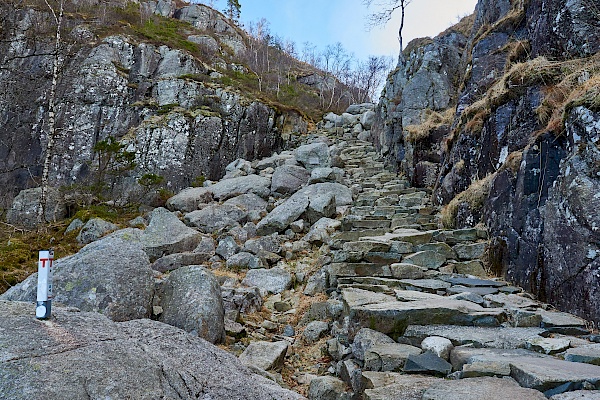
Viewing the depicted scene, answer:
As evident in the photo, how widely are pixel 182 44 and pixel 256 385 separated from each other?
90.3 feet

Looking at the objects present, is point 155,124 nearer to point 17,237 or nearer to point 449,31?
point 17,237

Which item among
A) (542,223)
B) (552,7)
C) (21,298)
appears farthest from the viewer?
(552,7)

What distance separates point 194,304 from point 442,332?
285cm

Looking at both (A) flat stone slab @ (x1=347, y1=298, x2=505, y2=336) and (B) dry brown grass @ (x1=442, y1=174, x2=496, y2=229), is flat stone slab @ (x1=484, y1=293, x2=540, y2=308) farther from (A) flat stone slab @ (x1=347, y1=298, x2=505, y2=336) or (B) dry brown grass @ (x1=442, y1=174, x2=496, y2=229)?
(B) dry brown grass @ (x1=442, y1=174, x2=496, y2=229)

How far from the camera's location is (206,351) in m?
3.29

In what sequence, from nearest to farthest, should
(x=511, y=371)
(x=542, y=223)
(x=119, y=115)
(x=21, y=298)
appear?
(x=511, y=371), (x=21, y=298), (x=542, y=223), (x=119, y=115)

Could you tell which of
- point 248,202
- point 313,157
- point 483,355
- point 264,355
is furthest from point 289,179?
point 483,355

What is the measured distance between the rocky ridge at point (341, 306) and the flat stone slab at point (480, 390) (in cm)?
1

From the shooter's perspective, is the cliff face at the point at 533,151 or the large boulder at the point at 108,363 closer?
the large boulder at the point at 108,363

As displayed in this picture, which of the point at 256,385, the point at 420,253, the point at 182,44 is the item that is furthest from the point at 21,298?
the point at 182,44

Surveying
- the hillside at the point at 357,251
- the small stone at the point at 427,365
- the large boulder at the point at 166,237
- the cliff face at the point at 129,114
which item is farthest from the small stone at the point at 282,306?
the cliff face at the point at 129,114

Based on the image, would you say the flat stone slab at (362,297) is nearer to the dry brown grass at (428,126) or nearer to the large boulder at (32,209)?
the dry brown grass at (428,126)

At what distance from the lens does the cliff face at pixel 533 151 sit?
15.2ft

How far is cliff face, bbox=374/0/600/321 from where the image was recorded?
4625 millimetres
